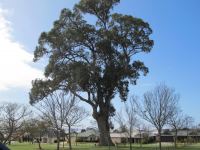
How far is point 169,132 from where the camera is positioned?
372 ft

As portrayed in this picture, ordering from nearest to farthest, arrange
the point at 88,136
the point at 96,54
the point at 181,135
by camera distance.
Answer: the point at 96,54
the point at 181,135
the point at 88,136

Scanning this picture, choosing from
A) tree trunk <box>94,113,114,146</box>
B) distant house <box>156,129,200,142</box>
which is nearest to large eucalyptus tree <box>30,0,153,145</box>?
tree trunk <box>94,113,114,146</box>

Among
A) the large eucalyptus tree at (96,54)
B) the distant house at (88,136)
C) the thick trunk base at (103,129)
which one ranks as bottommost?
the distant house at (88,136)

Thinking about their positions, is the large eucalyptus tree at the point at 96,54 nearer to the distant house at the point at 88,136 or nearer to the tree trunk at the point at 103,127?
the tree trunk at the point at 103,127

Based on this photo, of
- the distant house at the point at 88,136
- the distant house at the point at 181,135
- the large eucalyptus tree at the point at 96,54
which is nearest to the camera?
the large eucalyptus tree at the point at 96,54

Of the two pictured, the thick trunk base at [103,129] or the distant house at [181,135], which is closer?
the thick trunk base at [103,129]

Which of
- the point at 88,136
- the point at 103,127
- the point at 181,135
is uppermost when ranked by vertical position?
the point at 103,127

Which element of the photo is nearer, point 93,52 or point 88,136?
point 93,52

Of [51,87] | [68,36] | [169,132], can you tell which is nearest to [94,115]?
[51,87]

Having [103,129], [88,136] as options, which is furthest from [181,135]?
[103,129]

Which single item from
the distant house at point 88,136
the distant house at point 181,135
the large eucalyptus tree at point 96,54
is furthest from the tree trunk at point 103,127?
the distant house at point 88,136

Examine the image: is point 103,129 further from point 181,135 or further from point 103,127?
point 181,135

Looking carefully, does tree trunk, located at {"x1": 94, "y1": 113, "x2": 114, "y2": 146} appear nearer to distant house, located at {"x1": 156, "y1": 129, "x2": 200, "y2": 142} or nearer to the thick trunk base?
the thick trunk base

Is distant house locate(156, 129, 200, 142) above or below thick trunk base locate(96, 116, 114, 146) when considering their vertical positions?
below
